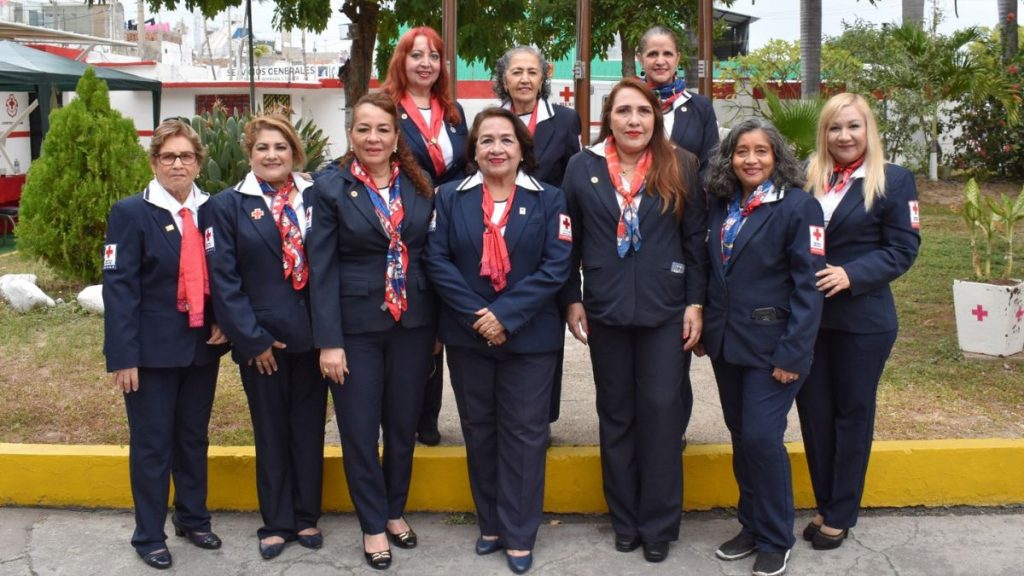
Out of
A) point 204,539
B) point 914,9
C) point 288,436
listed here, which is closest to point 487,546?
point 288,436

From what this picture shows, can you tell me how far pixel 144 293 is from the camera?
13.8 ft

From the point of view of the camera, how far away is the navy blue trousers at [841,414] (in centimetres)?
422

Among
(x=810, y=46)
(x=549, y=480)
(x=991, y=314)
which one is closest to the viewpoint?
(x=549, y=480)

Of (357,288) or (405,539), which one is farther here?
(405,539)

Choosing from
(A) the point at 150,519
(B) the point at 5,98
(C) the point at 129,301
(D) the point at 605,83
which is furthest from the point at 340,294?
(D) the point at 605,83

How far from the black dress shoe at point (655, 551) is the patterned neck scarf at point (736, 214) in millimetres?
1193

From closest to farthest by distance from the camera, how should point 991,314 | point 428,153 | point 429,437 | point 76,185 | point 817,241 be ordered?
point 817,241 → point 428,153 → point 429,437 → point 991,314 → point 76,185

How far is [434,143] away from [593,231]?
3.02 feet

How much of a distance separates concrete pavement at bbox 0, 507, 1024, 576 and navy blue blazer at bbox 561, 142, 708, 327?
1.03 metres

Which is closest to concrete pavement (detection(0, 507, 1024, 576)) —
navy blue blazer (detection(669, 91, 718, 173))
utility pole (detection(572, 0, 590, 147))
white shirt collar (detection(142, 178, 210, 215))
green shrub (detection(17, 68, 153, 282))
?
white shirt collar (detection(142, 178, 210, 215))

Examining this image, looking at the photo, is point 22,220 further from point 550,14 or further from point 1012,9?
point 1012,9

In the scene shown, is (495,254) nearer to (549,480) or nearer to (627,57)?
(549,480)

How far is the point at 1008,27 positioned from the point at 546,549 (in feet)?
57.6

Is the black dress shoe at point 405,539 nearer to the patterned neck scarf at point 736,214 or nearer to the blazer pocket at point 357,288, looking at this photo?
the blazer pocket at point 357,288
